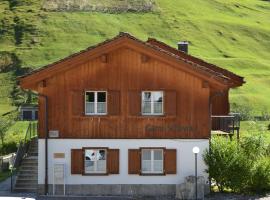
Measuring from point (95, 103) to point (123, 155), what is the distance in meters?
2.76

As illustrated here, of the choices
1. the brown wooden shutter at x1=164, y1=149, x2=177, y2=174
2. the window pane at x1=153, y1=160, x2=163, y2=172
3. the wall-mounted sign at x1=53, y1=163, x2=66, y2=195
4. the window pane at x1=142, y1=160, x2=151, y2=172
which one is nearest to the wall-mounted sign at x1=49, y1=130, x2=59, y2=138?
the wall-mounted sign at x1=53, y1=163, x2=66, y2=195

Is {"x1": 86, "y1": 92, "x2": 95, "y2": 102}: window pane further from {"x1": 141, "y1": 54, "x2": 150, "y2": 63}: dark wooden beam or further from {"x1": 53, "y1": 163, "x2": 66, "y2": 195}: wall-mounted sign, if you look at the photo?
{"x1": 53, "y1": 163, "x2": 66, "y2": 195}: wall-mounted sign

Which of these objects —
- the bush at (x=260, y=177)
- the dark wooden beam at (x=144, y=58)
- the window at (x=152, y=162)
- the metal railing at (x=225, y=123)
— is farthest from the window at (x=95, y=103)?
the bush at (x=260, y=177)

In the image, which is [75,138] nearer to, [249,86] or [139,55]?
[139,55]

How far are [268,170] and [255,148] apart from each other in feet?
5.24

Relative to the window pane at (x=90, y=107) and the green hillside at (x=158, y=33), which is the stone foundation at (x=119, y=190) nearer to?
the window pane at (x=90, y=107)

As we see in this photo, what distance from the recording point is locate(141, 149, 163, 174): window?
30.8m

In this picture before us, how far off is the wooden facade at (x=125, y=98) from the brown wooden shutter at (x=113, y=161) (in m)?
0.75

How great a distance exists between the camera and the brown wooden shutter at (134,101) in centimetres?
3061

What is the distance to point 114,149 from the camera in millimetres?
30562

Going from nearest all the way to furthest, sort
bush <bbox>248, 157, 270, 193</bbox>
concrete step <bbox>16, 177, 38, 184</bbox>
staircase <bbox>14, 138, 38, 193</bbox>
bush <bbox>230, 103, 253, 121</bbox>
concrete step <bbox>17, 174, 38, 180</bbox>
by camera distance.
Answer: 1. bush <bbox>248, 157, 270, 193</bbox>
2. staircase <bbox>14, 138, 38, 193</bbox>
3. concrete step <bbox>16, 177, 38, 184</bbox>
4. concrete step <bbox>17, 174, 38, 180</bbox>
5. bush <bbox>230, 103, 253, 121</bbox>

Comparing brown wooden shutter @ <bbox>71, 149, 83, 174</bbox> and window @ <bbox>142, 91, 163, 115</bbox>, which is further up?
window @ <bbox>142, 91, 163, 115</bbox>

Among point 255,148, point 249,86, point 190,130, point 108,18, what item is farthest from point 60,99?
point 108,18

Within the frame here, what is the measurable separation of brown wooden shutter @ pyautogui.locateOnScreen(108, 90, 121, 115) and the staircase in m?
4.98
